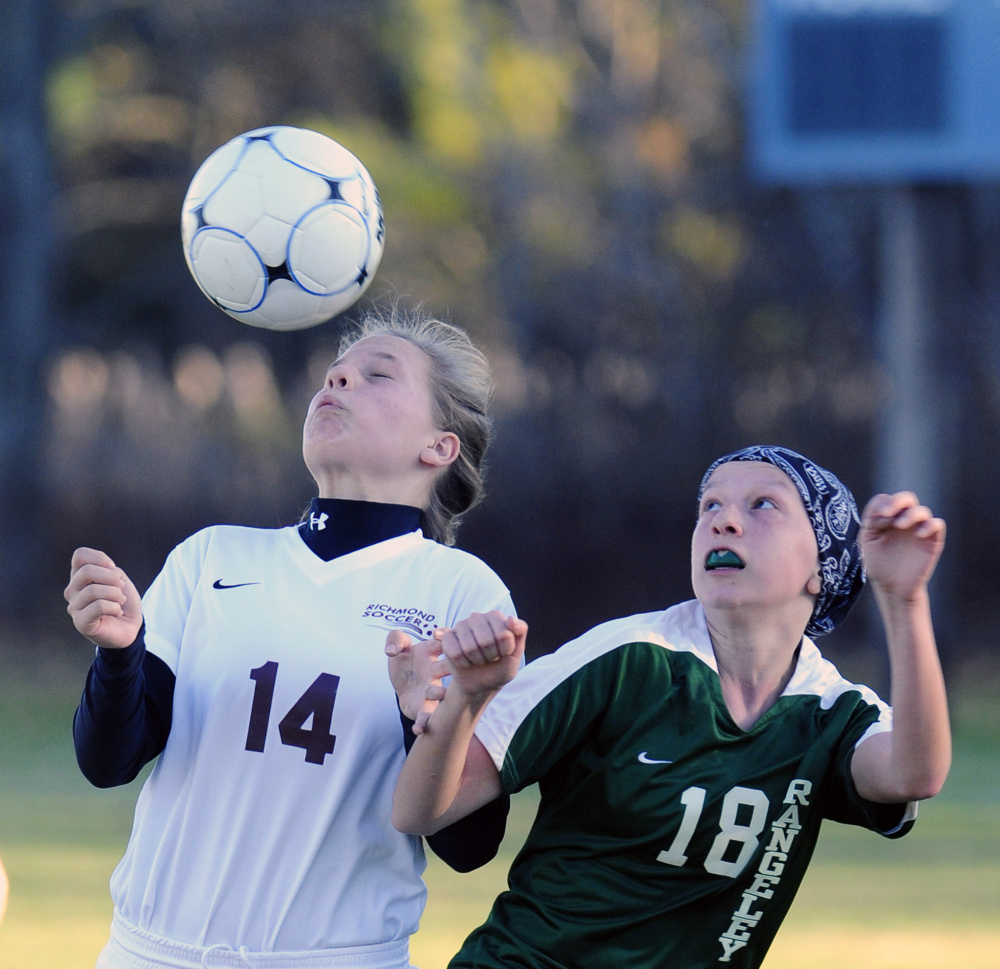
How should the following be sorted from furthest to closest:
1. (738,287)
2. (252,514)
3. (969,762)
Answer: (738,287), (252,514), (969,762)

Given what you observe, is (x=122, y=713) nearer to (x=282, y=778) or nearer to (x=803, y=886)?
(x=282, y=778)

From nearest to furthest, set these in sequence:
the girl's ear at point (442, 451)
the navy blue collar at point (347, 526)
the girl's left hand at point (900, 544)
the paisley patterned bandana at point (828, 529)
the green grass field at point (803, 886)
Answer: the girl's left hand at point (900, 544)
the paisley patterned bandana at point (828, 529)
the navy blue collar at point (347, 526)
the girl's ear at point (442, 451)
the green grass field at point (803, 886)

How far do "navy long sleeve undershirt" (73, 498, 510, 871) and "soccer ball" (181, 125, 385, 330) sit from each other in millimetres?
1021

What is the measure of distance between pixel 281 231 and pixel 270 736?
127 centimetres

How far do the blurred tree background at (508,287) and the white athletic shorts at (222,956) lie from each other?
31.5ft

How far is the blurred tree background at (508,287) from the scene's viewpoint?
46.9 ft

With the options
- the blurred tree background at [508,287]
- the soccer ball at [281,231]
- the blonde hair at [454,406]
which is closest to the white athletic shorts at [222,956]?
the blonde hair at [454,406]

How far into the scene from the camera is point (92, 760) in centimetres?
270

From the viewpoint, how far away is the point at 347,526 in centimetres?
295

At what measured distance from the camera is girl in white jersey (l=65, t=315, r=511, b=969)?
268 cm

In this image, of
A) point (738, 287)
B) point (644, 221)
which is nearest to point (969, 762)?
point (738, 287)

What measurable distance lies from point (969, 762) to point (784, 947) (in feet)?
16.4

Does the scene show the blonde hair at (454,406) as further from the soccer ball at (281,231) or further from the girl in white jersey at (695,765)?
the girl in white jersey at (695,765)

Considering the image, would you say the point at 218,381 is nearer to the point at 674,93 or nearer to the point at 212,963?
the point at 674,93
